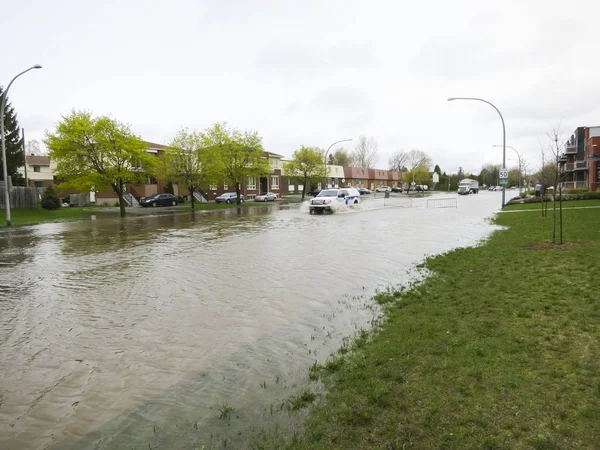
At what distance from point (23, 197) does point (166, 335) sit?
3810cm

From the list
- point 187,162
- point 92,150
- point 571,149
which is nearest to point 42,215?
point 92,150

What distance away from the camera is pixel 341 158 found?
415 feet

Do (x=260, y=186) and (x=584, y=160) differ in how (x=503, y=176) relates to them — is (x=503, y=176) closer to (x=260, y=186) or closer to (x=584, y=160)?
(x=584, y=160)

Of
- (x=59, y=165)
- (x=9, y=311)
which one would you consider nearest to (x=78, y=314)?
(x=9, y=311)

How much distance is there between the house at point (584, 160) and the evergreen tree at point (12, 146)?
5866 centimetres

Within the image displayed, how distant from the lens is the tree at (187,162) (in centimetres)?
4053

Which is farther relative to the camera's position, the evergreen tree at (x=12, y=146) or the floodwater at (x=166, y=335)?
the evergreen tree at (x=12, y=146)

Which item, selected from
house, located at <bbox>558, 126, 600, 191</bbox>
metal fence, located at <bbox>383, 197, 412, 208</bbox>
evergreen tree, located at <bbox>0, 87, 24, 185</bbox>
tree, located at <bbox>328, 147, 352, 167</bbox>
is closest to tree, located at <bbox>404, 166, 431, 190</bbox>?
tree, located at <bbox>328, 147, 352, 167</bbox>

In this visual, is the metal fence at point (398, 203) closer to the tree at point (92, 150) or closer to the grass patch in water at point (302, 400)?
the tree at point (92, 150)

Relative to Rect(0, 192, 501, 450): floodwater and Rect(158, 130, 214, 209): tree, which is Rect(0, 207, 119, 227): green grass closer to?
Rect(158, 130, 214, 209): tree

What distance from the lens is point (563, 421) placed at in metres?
3.25

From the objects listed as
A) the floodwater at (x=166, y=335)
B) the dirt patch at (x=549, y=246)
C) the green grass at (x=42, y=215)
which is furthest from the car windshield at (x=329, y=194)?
the dirt patch at (x=549, y=246)

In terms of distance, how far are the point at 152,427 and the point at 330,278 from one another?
6.26 meters

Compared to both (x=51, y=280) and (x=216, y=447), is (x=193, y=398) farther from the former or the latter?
(x=51, y=280)
